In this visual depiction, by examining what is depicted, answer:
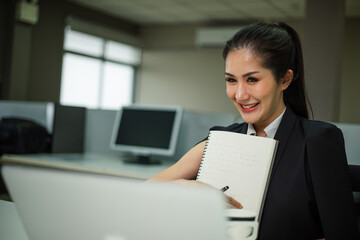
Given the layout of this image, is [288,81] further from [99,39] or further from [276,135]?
[99,39]

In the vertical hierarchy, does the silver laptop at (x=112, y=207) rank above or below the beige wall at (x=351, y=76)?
below

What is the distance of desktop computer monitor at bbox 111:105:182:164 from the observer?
294 cm

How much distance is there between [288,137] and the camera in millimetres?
1180

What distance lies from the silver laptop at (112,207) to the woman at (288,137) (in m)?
0.50

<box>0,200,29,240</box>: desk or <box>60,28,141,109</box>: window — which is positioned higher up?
<box>60,28,141,109</box>: window

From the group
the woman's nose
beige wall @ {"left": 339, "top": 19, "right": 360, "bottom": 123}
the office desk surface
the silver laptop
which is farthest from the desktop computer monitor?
beige wall @ {"left": 339, "top": 19, "right": 360, "bottom": 123}

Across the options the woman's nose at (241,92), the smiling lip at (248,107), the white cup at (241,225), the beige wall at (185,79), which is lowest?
the white cup at (241,225)

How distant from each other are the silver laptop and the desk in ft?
1.05

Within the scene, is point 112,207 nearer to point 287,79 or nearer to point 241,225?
point 241,225

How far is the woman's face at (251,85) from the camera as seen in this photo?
1.16 metres

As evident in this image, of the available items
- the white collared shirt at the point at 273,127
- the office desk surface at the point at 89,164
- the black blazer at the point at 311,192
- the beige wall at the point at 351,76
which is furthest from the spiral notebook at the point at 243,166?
the beige wall at the point at 351,76

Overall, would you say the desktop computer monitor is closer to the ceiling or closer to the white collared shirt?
the white collared shirt

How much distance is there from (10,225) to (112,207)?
0.56m

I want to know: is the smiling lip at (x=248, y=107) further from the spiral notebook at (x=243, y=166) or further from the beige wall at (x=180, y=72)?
the beige wall at (x=180, y=72)
